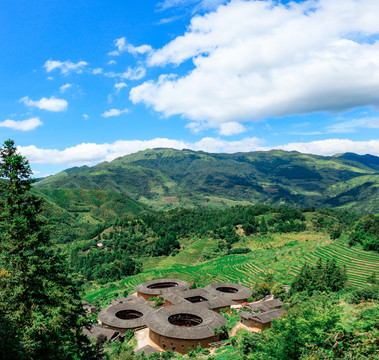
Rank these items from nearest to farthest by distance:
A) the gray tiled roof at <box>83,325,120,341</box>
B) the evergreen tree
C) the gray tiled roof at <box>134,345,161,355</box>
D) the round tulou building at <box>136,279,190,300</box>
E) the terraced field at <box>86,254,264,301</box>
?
1. the evergreen tree
2. the gray tiled roof at <box>134,345,161,355</box>
3. the gray tiled roof at <box>83,325,120,341</box>
4. the round tulou building at <box>136,279,190,300</box>
5. the terraced field at <box>86,254,264,301</box>

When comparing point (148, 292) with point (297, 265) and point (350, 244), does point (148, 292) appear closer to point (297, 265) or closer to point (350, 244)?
point (297, 265)

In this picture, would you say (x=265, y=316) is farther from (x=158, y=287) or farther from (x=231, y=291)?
(x=158, y=287)

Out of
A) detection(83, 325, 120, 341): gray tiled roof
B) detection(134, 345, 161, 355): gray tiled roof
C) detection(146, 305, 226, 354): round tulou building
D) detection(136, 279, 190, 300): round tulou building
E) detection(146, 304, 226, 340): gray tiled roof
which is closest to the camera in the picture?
detection(134, 345, 161, 355): gray tiled roof

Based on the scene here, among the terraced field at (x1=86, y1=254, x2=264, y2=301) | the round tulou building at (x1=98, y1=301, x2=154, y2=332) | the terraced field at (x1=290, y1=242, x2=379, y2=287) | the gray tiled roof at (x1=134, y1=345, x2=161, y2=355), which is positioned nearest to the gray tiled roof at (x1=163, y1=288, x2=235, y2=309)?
the round tulou building at (x1=98, y1=301, x2=154, y2=332)

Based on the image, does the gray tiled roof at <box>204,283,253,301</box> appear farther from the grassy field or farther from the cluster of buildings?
the grassy field

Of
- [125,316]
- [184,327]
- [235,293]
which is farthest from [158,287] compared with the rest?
[184,327]

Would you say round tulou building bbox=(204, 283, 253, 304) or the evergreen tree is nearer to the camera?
the evergreen tree

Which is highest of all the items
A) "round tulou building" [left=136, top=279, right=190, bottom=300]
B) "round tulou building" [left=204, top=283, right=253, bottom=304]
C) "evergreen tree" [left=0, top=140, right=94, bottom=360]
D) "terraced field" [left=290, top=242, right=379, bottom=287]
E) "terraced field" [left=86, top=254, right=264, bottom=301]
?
"evergreen tree" [left=0, top=140, right=94, bottom=360]
